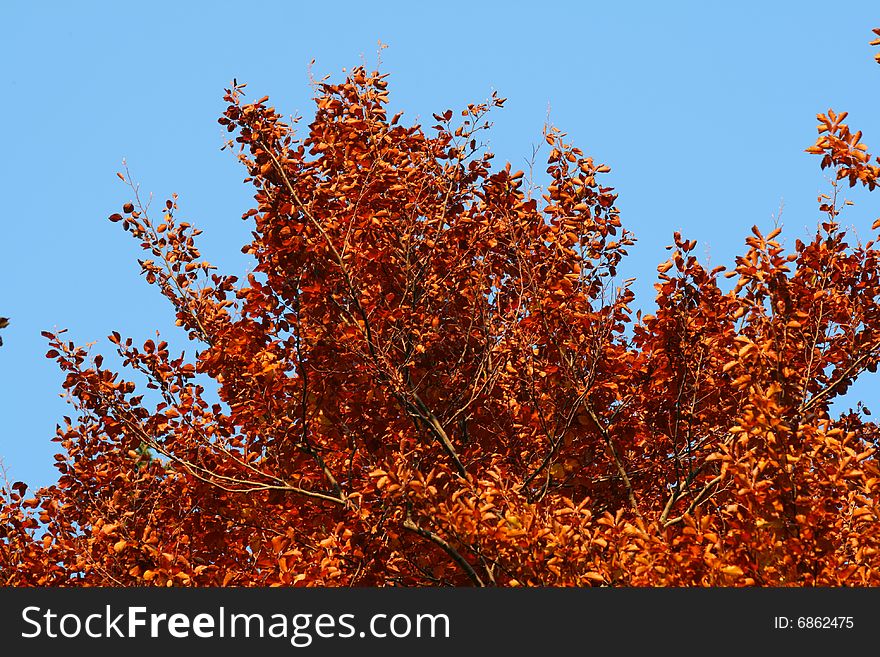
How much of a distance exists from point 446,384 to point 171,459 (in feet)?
8.03

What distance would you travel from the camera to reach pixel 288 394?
1076 cm

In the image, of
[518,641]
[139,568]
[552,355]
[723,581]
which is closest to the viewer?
[518,641]

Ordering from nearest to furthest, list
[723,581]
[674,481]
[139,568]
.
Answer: [723,581] → [139,568] → [674,481]

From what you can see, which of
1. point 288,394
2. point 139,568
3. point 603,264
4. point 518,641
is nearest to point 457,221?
point 603,264

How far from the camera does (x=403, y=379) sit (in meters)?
10.4

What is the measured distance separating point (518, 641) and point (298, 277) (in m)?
4.12

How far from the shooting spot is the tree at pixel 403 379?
1006cm

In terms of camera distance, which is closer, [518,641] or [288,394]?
[518,641]

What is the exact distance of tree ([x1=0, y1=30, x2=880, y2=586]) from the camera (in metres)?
10.1

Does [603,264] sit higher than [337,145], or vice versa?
[337,145]

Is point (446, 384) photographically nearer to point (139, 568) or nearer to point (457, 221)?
point (457, 221)

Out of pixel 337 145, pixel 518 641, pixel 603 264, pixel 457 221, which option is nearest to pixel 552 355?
pixel 603 264

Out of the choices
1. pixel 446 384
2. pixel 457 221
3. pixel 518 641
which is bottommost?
pixel 518 641

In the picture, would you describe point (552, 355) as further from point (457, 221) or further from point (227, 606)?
point (227, 606)
